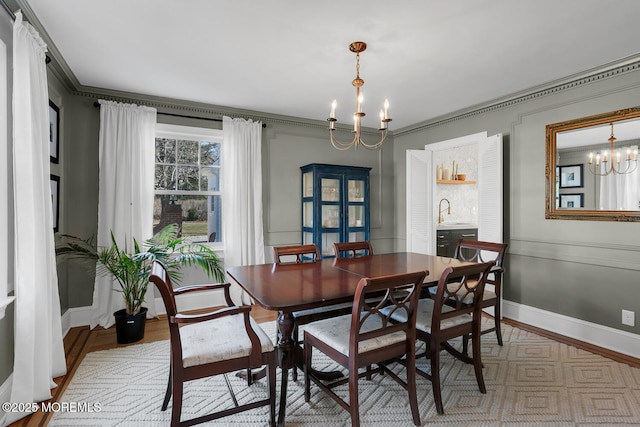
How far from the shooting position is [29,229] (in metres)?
2.03

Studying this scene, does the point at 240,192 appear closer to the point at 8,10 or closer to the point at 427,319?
the point at 8,10

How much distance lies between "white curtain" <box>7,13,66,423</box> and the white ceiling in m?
0.40

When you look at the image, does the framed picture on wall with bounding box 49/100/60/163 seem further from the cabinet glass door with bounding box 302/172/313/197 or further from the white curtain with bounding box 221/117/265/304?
the cabinet glass door with bounding box 302/172/313/197

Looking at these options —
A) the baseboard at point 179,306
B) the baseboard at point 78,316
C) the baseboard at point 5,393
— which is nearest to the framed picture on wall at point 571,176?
the baseboard at point 179,306

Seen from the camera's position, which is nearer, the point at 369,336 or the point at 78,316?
the point at 369,336

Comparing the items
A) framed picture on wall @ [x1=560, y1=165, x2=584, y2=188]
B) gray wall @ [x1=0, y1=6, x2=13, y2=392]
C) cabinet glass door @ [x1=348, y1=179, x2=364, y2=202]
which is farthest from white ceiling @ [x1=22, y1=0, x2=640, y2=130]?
cabinet glass door @ [x1=348, y1=179, x2=364, y2=202]

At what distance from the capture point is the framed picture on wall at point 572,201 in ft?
10.1

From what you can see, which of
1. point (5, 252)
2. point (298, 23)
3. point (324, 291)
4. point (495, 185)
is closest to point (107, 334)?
point (5, 252)

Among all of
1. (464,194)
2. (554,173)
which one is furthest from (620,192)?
(464,194)

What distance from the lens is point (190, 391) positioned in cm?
225

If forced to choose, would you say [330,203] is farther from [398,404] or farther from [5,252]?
[5,252]

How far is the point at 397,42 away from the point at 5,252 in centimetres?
296

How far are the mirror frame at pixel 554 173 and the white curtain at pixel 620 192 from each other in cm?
5

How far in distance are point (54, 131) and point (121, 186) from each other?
0.73 meters
